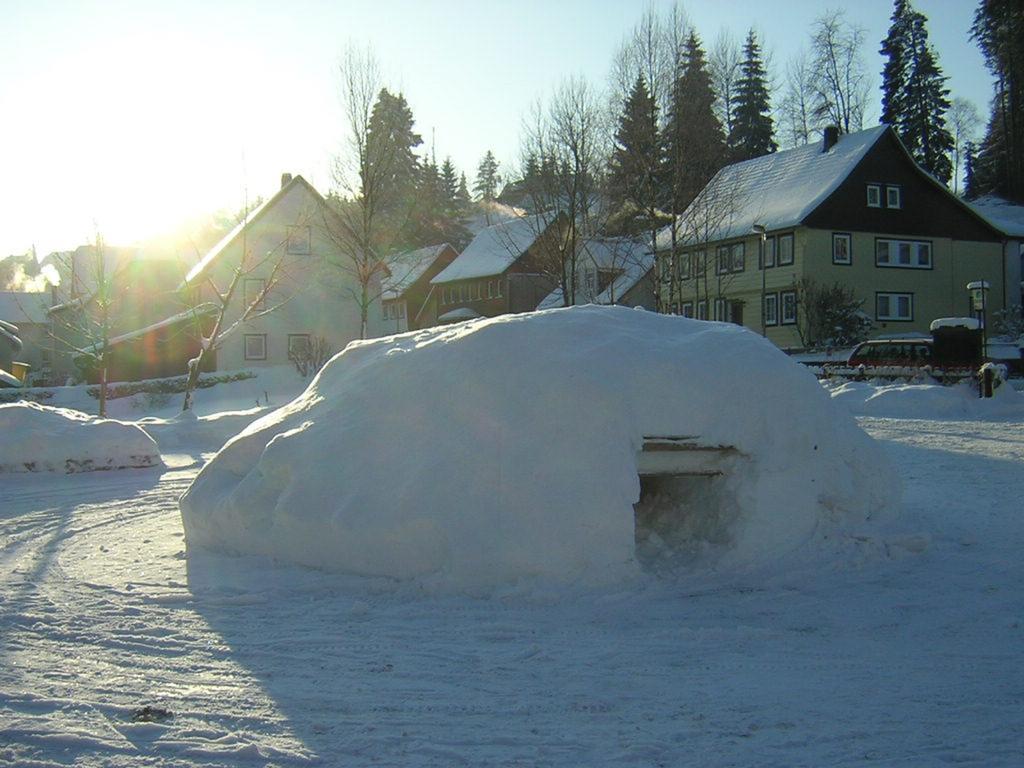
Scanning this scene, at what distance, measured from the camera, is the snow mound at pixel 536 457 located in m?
6.04

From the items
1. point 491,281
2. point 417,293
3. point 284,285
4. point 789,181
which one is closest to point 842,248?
point 789,181

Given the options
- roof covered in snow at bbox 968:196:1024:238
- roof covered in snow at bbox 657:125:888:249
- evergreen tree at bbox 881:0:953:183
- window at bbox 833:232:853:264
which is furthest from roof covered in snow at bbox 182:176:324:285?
evergreen tree at bbox 881:0:953:183

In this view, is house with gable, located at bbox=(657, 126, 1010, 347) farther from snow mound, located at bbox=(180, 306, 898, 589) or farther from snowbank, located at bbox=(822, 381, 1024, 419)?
snow mound, located at bbox=(180, 306, 898, 589)

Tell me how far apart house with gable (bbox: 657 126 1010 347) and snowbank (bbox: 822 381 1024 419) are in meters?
16.8

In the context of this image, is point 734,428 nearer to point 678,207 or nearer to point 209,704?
point 209,704

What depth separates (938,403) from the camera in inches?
703

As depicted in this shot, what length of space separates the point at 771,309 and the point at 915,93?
26.5 meters

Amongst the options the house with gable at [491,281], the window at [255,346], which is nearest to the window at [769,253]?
the house with gable at [491,281]

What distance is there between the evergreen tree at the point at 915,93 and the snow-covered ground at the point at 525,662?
54.0 metres

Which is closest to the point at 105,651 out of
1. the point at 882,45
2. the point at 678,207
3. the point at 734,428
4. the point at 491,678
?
the point at 491,678

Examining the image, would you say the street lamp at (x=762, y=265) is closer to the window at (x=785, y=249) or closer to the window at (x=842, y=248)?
the window at (x=785, y=249)

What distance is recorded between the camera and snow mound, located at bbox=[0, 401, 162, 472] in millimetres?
12375

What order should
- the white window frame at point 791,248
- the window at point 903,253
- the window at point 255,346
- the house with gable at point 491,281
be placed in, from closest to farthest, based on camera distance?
the window at point 255,346 → the white window frame at point 791,248 → the window at point 903,253 → the house with gable at point 491,281

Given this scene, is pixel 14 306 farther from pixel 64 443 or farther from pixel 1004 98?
pixel 1004 98
